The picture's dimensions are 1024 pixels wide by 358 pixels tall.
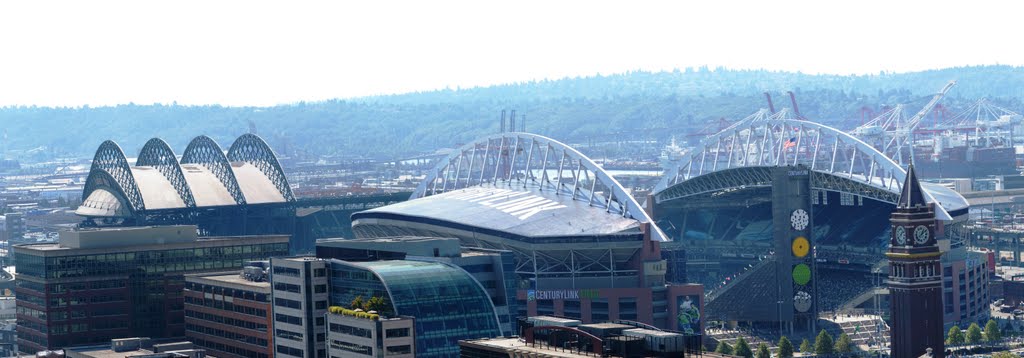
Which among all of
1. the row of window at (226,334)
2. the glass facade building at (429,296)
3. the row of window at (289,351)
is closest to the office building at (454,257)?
the glass facade building at (429,296)

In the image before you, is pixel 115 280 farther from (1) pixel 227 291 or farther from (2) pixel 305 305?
(2) pixel 305 305

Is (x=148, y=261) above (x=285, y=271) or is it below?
below

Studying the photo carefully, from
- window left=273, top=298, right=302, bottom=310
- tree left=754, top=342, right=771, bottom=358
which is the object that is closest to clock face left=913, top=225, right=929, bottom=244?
tree left=754, top=342, right=771, bottom=358

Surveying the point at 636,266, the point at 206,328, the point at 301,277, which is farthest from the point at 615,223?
the point at 301,277

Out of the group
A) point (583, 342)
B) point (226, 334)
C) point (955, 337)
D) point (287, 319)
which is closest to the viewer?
point (583, 342)

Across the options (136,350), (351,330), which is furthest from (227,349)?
(351,330)
